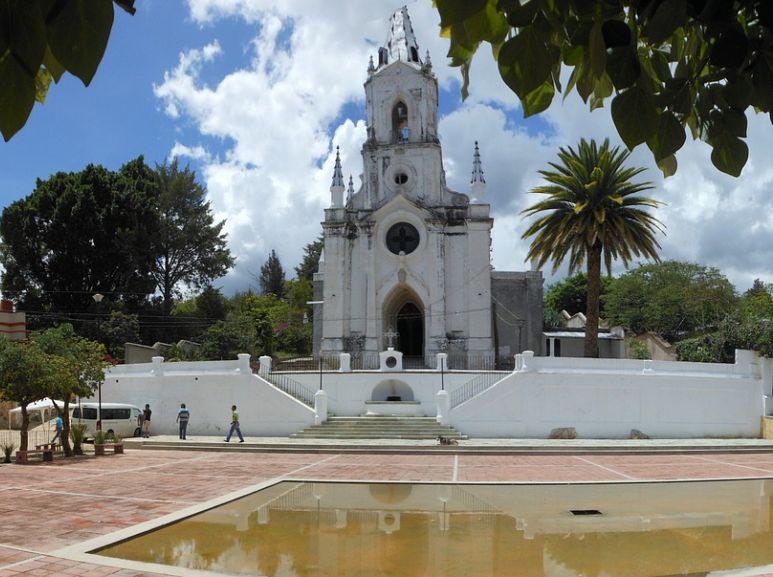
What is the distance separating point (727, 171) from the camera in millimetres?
1972

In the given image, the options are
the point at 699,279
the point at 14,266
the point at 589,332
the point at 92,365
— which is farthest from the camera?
the point at 699,279

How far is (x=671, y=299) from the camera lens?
4500cm

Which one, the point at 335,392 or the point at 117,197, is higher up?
the point at 117,197

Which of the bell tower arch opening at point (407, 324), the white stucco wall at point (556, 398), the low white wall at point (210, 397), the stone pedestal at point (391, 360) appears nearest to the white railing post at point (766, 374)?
the white stucco wall at point (556, 398)

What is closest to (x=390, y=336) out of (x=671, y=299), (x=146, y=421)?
(x=146, y=421)

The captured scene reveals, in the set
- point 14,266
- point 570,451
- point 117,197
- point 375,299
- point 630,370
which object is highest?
point 117,197

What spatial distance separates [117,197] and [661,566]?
42316mm

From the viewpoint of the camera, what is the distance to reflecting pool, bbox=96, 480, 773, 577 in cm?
792

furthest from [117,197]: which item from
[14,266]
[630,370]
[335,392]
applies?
[630,370]

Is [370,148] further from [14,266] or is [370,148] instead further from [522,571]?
[522,571]

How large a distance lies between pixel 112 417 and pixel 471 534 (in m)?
19.0

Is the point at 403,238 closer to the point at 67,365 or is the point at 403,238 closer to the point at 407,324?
the point at 407,324

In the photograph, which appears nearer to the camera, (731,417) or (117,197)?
(731,417)

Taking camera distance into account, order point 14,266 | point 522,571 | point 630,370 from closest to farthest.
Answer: point 522,571 → point 630,370 → point 14,266
